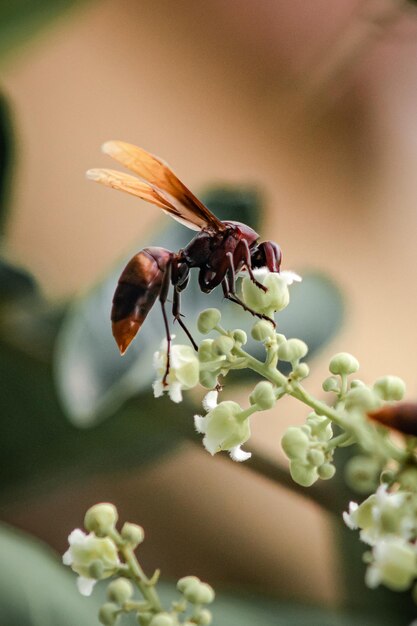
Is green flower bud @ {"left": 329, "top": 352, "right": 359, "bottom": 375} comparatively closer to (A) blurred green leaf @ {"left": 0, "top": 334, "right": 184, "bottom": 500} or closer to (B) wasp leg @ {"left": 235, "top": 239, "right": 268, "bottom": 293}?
(B) wasp leg @ {"left": 235, "top": 239, "right": 268, "bottom": 293}

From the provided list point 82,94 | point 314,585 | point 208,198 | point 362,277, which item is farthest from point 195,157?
point 314,585

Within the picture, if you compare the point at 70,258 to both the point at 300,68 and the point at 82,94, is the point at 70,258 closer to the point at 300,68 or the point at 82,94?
the point at 82,94

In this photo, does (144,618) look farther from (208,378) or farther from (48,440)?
(48,440)

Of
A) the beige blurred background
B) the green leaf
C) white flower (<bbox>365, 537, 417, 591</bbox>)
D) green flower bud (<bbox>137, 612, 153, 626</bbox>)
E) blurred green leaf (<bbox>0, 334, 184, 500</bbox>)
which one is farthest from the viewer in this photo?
the beige blurred background

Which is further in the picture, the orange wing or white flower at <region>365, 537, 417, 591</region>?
the orange wing

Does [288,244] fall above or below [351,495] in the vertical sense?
above

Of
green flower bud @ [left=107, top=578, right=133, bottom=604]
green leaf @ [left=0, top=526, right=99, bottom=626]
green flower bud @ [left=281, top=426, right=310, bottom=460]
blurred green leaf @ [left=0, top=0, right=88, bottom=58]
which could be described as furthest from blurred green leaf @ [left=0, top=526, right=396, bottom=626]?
blurred green leaf @ [left=0, top=0, right=88, bottom=58]

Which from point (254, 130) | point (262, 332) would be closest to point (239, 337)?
point (262, 332)
